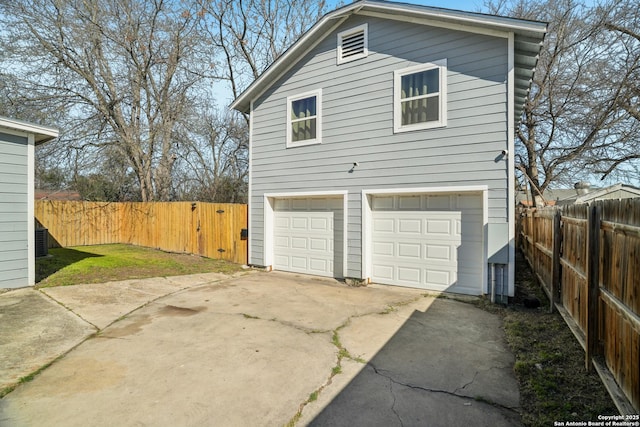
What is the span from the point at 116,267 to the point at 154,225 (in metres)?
5.21

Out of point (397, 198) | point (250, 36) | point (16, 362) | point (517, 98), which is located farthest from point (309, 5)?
point (16, 362)

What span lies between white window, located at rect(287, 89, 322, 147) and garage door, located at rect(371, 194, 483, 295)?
7.73 ft

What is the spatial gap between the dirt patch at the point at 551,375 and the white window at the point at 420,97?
394cm

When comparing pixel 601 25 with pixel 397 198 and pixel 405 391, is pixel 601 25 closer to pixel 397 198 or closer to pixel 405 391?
pixel 397 198

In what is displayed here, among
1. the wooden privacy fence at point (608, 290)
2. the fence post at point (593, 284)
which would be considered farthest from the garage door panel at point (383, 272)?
the fence post at point (593, 284)

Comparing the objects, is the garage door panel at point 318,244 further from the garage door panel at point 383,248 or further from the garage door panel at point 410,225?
the garage door panel at point 410,225

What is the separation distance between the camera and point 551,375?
3217mm

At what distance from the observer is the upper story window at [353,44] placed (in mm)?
7664

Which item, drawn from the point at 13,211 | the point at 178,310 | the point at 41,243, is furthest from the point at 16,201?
the point at 41,243

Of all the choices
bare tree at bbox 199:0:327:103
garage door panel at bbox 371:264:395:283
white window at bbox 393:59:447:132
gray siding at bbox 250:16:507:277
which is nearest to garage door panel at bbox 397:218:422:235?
gray siding at bbox 250:16:507:277

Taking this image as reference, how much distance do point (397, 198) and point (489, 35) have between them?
11.5 ft

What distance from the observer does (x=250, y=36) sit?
16453mm

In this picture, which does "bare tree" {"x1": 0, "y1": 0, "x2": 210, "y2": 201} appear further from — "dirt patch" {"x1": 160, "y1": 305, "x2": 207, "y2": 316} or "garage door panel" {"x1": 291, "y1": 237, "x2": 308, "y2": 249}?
"dirt patch" {"x1": 160, "y1": 305, "x2": 207, "y2": 316}

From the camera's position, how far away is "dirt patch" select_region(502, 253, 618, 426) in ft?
8.65
